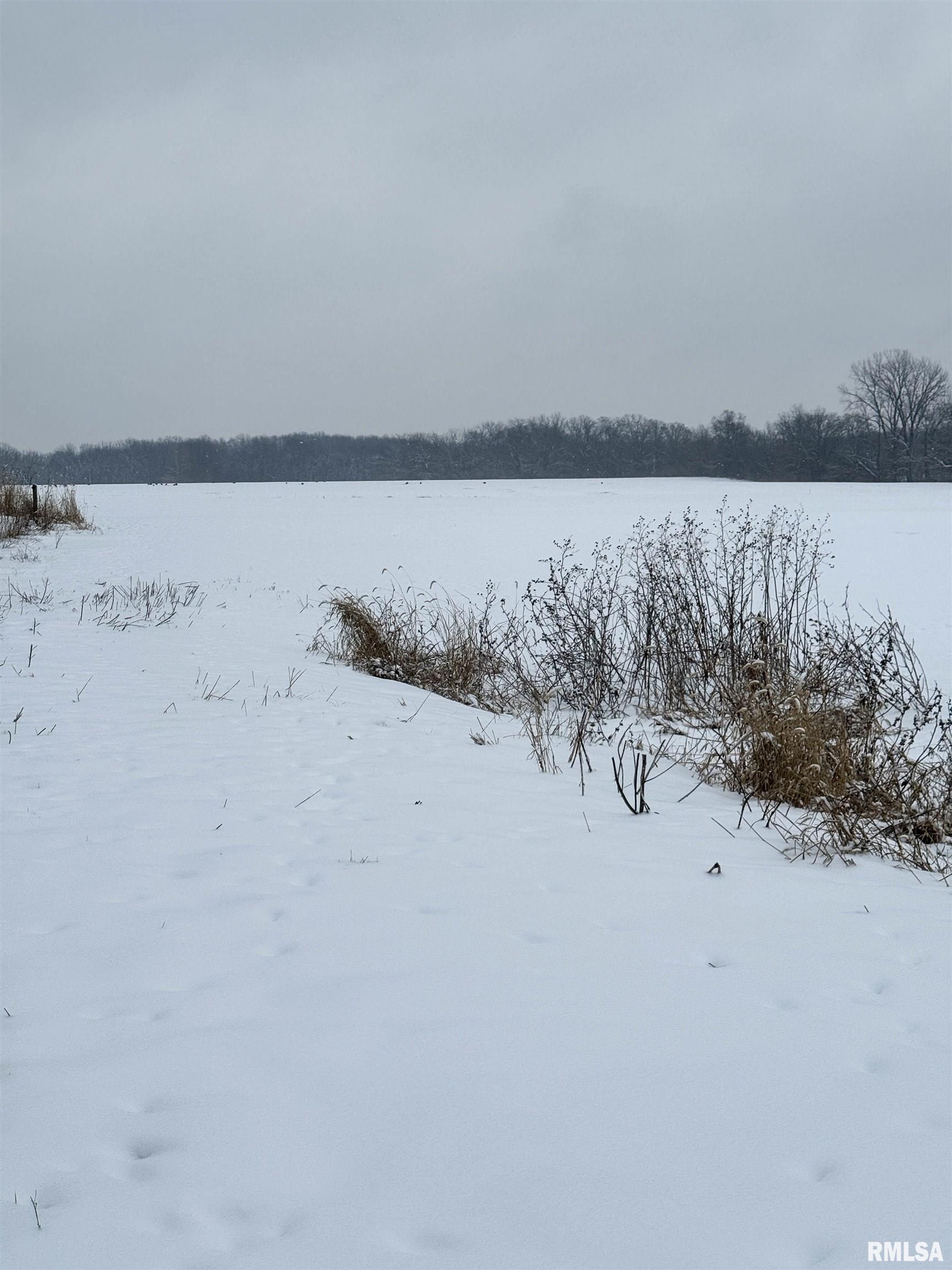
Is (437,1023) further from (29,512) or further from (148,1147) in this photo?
(29,512)

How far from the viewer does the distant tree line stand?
5753 centimetres

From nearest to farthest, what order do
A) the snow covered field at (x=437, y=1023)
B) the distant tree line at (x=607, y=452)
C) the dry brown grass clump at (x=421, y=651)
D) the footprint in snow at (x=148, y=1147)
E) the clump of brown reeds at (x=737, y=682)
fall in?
the snow covered field at (x=437, y=1023)
the footprint in snow at (x=148, y=1147)
the clump of brown reeds at (x=737, y=682)
the dry brown grass clump at (x=421, y=651)
the distant tree line at (x=607, y=452)

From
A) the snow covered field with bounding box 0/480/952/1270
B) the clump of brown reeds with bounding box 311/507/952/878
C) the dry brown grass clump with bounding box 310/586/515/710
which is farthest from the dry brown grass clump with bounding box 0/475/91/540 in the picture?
the snow covered field with bounding box 0/480/952/1270

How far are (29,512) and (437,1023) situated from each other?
71.4 feet

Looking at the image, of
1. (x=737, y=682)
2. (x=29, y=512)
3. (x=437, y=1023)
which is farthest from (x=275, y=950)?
(x=29, y=512)

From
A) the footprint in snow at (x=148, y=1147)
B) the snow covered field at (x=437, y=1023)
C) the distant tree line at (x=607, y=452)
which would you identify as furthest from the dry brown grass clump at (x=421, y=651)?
the distant tree line at (x=607, y=452)

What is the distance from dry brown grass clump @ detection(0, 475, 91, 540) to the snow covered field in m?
16.0

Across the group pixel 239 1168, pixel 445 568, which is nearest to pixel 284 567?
pixel 445 568

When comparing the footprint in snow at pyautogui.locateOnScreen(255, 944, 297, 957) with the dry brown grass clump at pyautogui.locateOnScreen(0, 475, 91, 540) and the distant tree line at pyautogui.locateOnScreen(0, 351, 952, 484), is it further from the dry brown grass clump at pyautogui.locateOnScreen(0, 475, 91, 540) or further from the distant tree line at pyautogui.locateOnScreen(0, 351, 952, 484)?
the distant tree line at pyautogui.locateOnScreen(0, 351, 952, 484)

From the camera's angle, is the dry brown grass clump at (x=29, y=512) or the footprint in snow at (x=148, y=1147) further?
the dry brown grass clump at (x=29, y=512)

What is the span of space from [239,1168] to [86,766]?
3333mm

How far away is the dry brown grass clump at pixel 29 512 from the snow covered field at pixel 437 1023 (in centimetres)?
1599

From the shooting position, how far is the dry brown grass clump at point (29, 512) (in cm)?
1889

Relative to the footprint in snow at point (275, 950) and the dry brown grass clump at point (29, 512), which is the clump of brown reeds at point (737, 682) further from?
the dry brown grass clump at point (29, 512)
